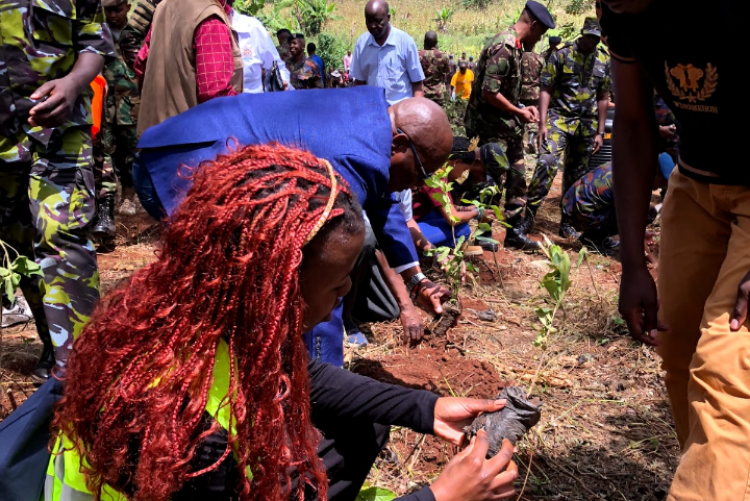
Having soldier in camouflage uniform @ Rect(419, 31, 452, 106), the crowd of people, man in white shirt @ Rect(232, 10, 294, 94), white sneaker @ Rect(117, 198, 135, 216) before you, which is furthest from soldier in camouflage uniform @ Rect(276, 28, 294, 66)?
the crowd of people

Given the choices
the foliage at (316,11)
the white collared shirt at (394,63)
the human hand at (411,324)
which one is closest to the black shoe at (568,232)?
the white collared shirt at (394,63)

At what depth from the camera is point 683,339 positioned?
6.05ft

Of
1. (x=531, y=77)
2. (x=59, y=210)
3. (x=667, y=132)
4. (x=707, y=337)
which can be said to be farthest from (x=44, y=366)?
(x=531, y=77)

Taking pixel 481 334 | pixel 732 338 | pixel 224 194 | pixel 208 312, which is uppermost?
pixel 224 194

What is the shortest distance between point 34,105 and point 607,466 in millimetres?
2621

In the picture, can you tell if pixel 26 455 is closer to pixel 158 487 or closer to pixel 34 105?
pixel 158 487

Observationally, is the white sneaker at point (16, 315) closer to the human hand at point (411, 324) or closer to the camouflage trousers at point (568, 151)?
the human hand at point (411, 324)

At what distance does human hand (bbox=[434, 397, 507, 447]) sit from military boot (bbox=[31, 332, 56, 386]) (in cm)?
203

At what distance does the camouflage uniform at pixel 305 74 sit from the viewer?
10.4 m

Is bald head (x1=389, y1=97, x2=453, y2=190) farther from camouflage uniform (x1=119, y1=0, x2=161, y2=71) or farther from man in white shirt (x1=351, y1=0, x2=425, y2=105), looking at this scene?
camouflage uniform (x1=119, y1=0, x2=161, y2=71)

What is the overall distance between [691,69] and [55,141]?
7.37 ft

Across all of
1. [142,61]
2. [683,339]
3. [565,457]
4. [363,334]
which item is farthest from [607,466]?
[142,61]

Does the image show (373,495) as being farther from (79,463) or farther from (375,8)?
(375,8)

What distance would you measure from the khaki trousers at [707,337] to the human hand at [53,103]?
2.10 meters
